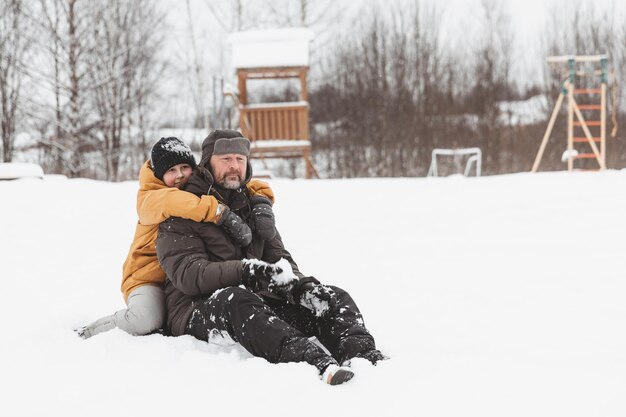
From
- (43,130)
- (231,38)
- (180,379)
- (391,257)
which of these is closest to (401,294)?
(391,257)

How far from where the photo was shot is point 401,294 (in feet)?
14.1

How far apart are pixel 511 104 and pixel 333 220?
50.1ft

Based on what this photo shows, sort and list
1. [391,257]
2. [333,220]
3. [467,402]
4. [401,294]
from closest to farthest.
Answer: [467,402] → [401,294] → [391,257] → [333,220]

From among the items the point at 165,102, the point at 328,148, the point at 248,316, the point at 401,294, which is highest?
the point at 165,102

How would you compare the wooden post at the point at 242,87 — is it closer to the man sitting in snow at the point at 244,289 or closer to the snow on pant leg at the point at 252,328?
the man sitting in snow at the point at 244,289

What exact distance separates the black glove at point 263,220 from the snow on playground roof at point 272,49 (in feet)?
33.8

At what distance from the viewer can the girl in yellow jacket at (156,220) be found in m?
2.99

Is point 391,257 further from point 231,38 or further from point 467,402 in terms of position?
point 231,38

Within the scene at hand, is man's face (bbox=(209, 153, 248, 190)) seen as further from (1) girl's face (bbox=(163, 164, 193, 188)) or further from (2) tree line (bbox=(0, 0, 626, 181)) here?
(2) tree line (bbox=(0, 0, 626, 181))

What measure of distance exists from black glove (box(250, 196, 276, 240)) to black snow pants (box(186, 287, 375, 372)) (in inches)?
16.3

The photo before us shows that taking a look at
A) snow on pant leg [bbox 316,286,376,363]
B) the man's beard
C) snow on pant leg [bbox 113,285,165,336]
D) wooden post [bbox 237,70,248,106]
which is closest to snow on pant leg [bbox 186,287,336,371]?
snow on pant leg [bbox 316,286,376,363]

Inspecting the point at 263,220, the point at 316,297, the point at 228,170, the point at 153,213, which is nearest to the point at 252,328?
the point at 316,297

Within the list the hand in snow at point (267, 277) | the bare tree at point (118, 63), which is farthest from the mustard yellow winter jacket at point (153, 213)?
the bare tree at point (118, 63)

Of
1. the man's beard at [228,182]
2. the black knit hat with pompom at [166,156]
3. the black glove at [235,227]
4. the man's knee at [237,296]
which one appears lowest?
the man's knee at [237,296]
